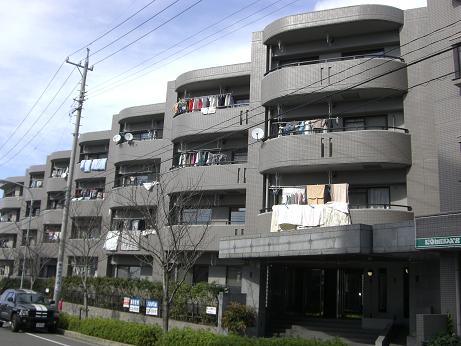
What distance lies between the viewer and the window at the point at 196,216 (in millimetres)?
31516

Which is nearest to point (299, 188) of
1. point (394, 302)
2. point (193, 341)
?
point (394, 302)

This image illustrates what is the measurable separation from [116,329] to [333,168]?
13145 millimetres

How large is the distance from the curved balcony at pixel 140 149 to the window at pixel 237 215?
7167 millimetres

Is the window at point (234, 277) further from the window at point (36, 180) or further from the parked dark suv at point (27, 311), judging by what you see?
the window at point (36, 180)

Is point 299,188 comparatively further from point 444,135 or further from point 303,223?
point 444,135

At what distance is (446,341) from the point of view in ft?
53.0

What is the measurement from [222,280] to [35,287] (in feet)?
62.5

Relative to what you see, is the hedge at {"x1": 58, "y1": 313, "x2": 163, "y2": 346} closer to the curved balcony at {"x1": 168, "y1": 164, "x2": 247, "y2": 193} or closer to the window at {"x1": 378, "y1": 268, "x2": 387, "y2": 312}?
→ the curved balcony at {"x1": 168, "y1": 164, "x2": 247, "y2": 193}

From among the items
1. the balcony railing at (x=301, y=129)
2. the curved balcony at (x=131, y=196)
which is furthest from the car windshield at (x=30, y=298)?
the balcony railing at (x=301, y=129)

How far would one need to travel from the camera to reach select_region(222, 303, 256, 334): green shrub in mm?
22527

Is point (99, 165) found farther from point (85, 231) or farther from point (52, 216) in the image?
point (52, 216)

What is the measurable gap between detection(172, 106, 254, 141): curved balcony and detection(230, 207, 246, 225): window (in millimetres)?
4852

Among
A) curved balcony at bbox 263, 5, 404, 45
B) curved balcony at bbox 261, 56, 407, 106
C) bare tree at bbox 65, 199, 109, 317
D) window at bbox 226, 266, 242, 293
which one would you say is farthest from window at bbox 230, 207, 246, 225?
bare tree at bbox 65, 199, 109, 317

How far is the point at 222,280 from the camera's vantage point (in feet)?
104
